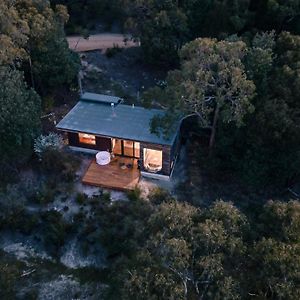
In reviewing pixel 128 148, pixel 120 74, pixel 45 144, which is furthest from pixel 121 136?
pixel 120 74

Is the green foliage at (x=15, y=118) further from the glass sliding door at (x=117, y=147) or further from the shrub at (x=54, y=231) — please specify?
the glass sliding door at (x=117, y=147)

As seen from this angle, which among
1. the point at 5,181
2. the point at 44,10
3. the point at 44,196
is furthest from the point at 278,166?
the point at 44,10

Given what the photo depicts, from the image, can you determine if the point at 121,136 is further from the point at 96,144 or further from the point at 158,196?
the point at 158,196

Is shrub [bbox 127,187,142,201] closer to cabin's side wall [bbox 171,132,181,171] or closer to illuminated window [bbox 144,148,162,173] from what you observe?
illuminated window [bbox 144,148,162,173]

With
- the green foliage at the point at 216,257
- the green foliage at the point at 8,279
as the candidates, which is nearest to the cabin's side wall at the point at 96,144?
the green foliage at the point at 8,279

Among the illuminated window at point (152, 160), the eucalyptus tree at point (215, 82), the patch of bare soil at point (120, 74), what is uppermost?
the eucalyptus tree at point (215, 82)

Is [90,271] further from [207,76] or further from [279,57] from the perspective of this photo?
[279,57]
